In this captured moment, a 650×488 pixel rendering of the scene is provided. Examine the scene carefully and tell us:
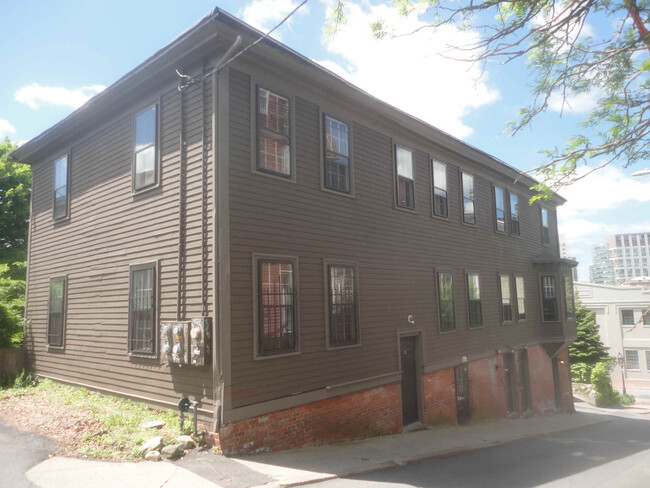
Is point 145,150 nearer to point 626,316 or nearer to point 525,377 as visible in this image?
point 525,377

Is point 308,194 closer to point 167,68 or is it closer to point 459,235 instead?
point 167,68

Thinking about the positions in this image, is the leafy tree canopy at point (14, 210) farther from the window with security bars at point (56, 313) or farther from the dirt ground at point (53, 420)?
the dirt ground at point (53, 420)

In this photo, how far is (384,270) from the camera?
1256 centimetres

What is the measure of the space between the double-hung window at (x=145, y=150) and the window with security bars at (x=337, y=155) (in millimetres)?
3791

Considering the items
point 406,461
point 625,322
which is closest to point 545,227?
point 406,461

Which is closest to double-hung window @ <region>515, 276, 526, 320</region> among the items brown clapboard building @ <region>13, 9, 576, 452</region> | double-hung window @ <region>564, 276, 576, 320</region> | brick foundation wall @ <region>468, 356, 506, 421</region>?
brick foundation wall @ <region>468, 356, 506, 421</region>

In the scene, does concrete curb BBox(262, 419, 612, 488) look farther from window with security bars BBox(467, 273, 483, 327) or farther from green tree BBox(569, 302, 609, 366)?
green tree BBox(569, 302, 609, 366)

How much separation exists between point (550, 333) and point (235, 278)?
17.6 metres

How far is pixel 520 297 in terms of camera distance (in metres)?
20.0

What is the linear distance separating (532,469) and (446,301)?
6.18 m

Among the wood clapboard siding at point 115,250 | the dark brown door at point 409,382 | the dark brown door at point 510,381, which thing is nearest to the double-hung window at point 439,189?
the dark brown door at point 409,382

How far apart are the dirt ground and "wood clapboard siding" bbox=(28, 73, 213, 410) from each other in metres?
1.10

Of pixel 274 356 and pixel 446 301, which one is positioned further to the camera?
pixel 446 301

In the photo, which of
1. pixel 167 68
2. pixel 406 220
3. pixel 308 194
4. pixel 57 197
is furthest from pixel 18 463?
pixel 406 220
